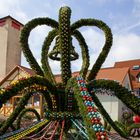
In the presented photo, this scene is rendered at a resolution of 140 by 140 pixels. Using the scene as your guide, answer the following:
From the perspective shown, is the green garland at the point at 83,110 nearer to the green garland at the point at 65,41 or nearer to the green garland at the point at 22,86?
the green garland at the point at 22,86

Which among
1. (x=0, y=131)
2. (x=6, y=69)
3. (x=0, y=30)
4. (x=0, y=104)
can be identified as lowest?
(x=0, y=131)

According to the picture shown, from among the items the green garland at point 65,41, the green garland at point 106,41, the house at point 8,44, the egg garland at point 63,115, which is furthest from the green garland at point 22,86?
the house at point 8,44

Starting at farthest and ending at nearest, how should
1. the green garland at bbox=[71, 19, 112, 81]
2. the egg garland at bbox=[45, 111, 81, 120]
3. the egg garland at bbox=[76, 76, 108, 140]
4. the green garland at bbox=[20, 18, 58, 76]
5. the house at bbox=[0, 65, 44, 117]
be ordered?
1. the house at bbox=[0, 65, 44, 117]
2. the green garland at bbox=[71, 19, 112, 81]
3. the green garland at bbox=[20, 18, 58, 76]
4. the egg garland at bbox=[45, 111, 81, 120]
5. the egg garland at bbox=[76, 76, 108, 140]

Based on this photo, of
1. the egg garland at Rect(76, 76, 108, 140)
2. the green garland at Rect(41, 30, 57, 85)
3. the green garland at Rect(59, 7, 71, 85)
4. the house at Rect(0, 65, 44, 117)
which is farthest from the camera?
the house at Rect(0, 65, 44, 117)

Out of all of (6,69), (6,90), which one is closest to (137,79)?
(6,69)

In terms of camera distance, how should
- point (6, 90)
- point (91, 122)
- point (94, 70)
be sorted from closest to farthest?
point (91, 122), point (6, 90), point (94, 70)

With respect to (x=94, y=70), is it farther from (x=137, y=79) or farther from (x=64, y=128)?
(x=137, y=79)

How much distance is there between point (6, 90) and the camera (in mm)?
8125

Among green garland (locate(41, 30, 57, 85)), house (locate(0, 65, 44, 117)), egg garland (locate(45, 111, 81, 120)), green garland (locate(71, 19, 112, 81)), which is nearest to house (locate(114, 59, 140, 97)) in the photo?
house (locate(0, 65, 44, 117))

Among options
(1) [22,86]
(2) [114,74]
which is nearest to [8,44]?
(2) [114,74]

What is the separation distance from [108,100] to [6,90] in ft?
74.1

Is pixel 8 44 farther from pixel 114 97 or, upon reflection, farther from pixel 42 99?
pixel 114 97

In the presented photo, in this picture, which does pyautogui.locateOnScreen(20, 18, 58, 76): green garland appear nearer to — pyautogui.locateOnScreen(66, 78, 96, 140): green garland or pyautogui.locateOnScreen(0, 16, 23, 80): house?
pyautogui.locateOnScreen(66, 78, 96, 140): green garland

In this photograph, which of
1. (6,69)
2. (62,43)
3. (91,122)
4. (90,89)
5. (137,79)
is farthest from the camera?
(137,79)
